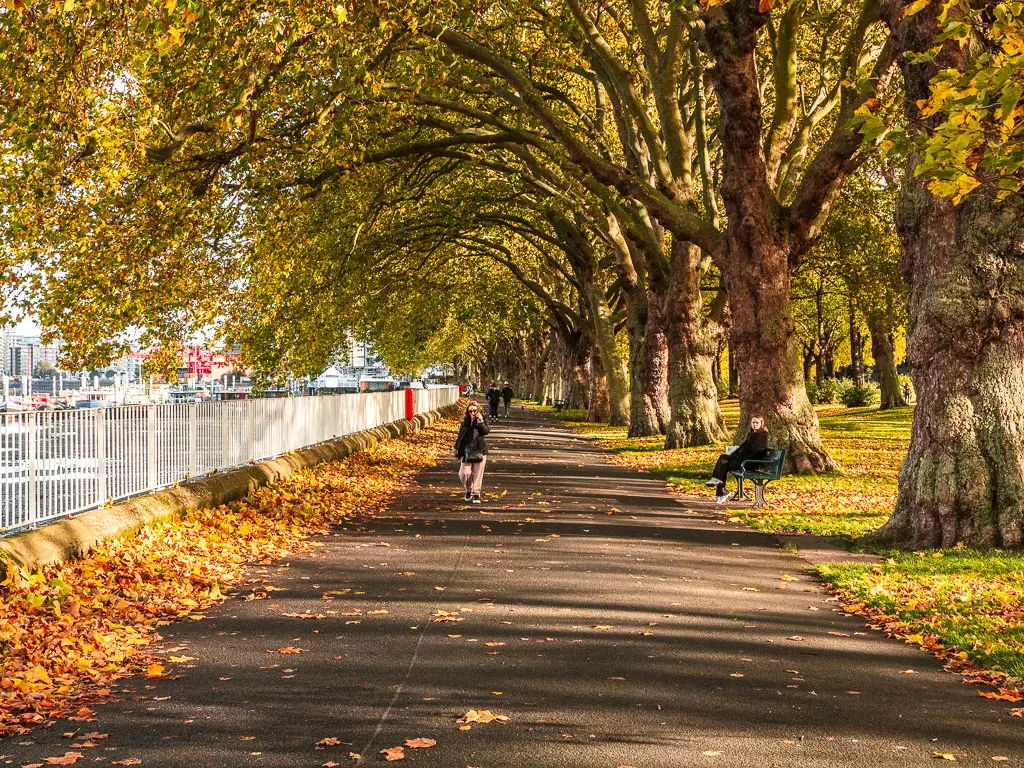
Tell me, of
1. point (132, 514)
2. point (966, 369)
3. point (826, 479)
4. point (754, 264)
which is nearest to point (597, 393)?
point (754, 264)

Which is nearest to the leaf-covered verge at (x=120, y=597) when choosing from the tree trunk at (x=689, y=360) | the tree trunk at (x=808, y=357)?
the tree trunk at (x=689, y=360)

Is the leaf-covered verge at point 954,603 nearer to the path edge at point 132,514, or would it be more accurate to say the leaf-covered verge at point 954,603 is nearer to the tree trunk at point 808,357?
the path edge at point 132,514

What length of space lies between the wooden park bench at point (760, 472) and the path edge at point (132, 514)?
22.7ft

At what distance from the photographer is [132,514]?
36.0 feet

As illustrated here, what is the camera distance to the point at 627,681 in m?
6.62

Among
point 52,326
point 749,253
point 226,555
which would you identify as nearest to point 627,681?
point 226,555

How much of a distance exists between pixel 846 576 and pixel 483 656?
4565 millimetres

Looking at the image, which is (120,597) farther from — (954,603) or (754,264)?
(754,264)

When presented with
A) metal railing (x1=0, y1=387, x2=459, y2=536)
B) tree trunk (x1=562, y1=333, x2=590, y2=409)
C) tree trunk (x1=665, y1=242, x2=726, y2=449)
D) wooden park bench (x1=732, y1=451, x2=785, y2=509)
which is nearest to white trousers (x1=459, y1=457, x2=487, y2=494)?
metal railing (x1=0, y1=387, x2=459, y2=536)

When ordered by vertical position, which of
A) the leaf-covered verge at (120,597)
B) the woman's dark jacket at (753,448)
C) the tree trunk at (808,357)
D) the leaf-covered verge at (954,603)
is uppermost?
the tree trunk at (808,357)

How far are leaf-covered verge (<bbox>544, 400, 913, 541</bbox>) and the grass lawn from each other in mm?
16

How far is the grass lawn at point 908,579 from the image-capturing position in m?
7.73

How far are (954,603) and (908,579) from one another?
4.06ft

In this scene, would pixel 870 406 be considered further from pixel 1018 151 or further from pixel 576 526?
pixel 1018 151
